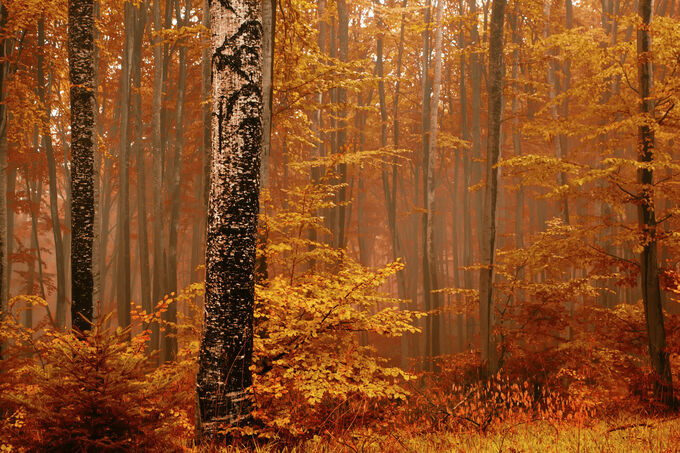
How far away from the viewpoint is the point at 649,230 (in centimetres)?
808

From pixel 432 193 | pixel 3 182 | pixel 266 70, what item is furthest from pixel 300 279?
pixel 432 193

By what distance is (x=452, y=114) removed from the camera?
23828 millimetres

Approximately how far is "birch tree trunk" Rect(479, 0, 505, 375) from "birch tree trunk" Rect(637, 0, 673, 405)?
9.37 feet

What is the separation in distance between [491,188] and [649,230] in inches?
130

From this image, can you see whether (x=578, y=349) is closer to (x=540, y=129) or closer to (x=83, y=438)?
(x=540, y=129)

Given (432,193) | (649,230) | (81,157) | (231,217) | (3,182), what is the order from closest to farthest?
(231,217) < (81,157) < (649,230) < (3,182) < (432,193)

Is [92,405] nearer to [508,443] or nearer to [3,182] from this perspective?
[508,443]

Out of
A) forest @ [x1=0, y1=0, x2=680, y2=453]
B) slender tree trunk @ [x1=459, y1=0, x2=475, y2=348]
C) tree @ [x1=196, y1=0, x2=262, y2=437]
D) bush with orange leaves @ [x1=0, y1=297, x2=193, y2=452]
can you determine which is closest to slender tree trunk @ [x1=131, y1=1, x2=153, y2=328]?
forest @ [x1=0, y1=0, x2=680, y2=453]

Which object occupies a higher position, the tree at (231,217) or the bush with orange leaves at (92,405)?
the tree at (231,217)

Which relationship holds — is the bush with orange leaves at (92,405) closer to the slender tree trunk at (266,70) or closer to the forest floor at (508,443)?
the forest floor at (508,443)

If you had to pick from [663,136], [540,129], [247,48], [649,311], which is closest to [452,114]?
[663,136]

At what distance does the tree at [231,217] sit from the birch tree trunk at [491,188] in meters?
7.72

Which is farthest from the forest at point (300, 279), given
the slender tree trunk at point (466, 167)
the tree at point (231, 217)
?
the slender tree trunk at point (466, 167)

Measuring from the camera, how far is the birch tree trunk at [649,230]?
26.2 ft
